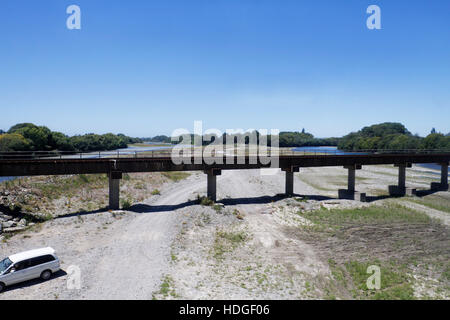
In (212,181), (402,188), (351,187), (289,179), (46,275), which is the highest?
(212,181)

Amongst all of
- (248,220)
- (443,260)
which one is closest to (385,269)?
(443,260)

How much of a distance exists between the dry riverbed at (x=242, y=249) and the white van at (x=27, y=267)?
2.15 ft

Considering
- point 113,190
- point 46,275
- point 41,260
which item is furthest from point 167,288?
point 113,190

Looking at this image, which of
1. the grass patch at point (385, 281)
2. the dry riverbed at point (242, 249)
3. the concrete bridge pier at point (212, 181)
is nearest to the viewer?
the dry riverbed at point (242, 249)

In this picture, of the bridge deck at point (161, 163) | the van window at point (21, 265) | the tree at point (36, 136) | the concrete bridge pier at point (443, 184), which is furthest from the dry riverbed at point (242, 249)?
the tree at point (36, 136)

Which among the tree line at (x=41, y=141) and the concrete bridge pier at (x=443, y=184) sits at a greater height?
the tree line at (x=41, y=141)

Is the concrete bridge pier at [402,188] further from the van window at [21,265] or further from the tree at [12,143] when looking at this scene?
the tree at [12,143]

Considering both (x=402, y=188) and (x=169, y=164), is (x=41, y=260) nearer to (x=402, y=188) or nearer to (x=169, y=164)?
(x=169, y=164)

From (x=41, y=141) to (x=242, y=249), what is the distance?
3444 inches

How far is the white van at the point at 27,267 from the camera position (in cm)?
1577

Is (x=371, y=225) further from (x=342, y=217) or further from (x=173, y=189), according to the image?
(x=173, y=189)

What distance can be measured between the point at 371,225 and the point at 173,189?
35757 mm

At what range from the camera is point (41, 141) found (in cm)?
8275

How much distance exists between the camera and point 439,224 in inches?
1278
